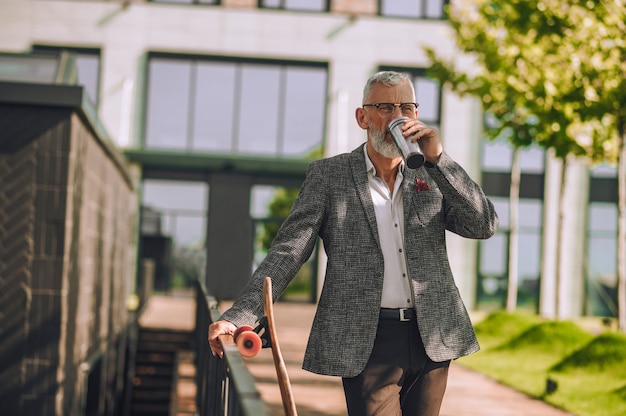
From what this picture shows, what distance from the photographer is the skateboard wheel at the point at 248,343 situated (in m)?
2.69

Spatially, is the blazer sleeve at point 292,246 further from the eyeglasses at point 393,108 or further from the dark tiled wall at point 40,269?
the dark tiled wall at point 40,269

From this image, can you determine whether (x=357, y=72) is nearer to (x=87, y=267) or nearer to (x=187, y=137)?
(x=187, y=137)

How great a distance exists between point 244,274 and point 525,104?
1447cm

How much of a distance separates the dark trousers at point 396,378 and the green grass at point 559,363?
17.2ft

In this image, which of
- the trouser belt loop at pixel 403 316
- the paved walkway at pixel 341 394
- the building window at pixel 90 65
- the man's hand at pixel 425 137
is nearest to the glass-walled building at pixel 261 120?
the building window at pixel 90 65

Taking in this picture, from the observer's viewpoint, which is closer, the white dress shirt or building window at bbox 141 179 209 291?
the white dress shirt

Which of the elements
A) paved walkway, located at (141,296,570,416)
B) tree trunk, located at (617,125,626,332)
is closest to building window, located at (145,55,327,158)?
paved walkway, located at (141,296,570,416)

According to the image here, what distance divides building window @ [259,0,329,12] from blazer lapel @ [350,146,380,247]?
2396cm

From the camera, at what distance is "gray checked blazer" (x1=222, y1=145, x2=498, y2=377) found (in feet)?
9.84

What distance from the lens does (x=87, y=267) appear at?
891 cm

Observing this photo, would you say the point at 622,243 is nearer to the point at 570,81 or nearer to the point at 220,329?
the point at 570,81

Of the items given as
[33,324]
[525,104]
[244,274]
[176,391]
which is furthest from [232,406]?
[244,274]

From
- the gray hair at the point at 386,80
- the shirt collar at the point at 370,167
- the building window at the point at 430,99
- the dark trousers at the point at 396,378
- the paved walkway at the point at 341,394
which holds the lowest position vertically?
the paved walkway at the point at 341,394

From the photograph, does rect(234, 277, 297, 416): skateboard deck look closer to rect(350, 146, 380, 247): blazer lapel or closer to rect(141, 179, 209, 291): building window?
rect(350, 146, 380, 247): blazer lapel
